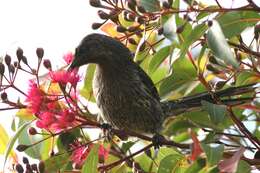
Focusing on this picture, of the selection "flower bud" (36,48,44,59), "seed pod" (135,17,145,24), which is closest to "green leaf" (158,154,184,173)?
"seed pod" (135,17,145,24)

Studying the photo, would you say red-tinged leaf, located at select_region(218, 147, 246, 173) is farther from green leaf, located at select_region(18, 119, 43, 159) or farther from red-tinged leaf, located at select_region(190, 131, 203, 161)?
green leaf, located at select_region(18, 119, 43, 159)

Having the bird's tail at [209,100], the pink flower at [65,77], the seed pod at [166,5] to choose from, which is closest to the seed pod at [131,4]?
the seed pod at [166,5]

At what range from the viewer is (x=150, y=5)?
2998 millimetres

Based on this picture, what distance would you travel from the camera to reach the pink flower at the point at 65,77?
2.90m

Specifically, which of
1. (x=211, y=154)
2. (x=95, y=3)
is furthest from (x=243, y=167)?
(x=95, y=3)

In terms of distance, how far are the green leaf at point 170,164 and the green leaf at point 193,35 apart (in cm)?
53

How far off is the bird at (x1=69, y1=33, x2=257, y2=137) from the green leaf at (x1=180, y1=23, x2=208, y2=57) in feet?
4.57

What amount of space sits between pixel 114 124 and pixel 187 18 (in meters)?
1.83

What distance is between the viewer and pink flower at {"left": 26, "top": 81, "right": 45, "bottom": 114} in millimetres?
2789

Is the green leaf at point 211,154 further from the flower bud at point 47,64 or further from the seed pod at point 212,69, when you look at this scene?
the flower bud at point 47,64

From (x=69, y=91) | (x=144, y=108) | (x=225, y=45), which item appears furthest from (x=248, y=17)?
(x=144, y=108)

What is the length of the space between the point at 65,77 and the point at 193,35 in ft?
2.10

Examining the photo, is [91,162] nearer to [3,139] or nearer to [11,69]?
[11,69]

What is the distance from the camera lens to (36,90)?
2.85m
